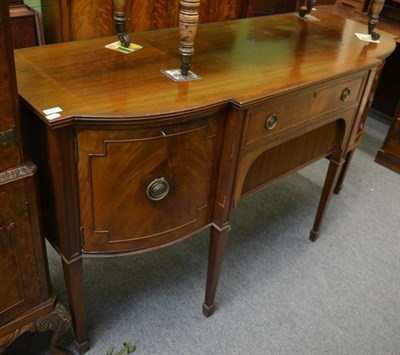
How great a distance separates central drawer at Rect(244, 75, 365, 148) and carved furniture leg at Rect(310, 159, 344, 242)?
12.1 inches

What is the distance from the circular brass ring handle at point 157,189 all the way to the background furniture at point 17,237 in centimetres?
28

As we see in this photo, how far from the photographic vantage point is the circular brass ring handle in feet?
3.74

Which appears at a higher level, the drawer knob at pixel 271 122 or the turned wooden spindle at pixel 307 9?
the turned wooden spindle at pixel 307 9

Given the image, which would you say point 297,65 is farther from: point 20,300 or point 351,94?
point 20,300

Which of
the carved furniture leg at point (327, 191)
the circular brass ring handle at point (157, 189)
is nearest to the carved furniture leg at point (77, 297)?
the circular brass ring handle at point (157, 189)

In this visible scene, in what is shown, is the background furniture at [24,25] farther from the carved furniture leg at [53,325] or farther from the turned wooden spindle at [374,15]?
the turned wooden spindle at [374,15]

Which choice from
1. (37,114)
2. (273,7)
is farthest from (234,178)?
(273,7)

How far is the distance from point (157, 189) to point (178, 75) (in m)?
0.33

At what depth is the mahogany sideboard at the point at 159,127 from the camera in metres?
1.03

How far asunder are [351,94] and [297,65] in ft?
0.92

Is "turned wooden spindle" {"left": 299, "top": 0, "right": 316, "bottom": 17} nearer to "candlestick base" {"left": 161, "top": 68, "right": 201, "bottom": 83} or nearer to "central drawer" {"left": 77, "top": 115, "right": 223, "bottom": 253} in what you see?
"candlestick base" {"left": 161, "top": 68, "right": 201, "bottom": 83}

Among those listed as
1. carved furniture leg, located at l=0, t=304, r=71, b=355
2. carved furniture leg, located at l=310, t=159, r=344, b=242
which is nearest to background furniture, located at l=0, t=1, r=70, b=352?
carved furniture leg, located at l=0, t=304, r=71, b=355

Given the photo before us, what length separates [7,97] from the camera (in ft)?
2.97

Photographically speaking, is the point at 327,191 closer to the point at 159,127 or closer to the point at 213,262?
the point at 213,262
